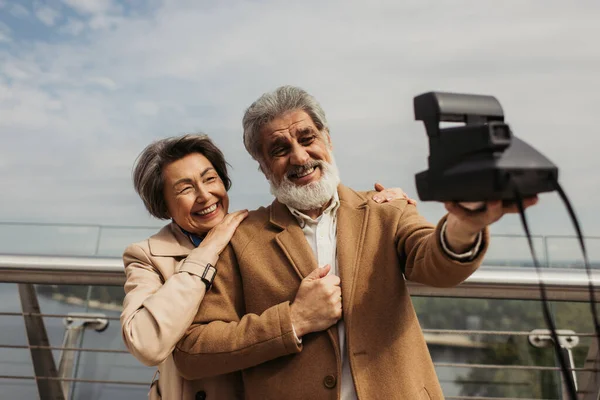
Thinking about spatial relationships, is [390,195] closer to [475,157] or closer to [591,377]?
[475,157]

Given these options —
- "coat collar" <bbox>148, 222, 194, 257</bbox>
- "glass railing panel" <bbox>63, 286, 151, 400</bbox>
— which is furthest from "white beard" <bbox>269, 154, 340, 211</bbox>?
"glass railing panel" <bbox>63, 286, 151, 400</bbox>

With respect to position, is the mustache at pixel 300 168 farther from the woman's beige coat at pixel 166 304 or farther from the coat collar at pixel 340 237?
the woman's beige coat at pixel 166 304

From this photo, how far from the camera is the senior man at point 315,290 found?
4.43ft

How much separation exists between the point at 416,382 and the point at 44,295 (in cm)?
169

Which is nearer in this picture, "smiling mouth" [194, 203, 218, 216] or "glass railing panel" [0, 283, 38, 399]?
"smiling mouth" [194, 203, 218, 216]

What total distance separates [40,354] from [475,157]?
2186mm

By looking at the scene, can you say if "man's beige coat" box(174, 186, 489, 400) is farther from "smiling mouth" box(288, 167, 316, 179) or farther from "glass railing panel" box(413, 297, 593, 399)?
"glass railing panel" box(413, 297, 593, 399)

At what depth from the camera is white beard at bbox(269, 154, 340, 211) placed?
158cm

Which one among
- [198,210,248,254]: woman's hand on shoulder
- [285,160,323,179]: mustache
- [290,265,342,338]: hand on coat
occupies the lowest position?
[290,265,342,338]: hand on coat

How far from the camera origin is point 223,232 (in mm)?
1604

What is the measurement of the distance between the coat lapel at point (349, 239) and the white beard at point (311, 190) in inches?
2.6

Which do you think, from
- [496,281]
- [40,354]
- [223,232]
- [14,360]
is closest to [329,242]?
[223,232]

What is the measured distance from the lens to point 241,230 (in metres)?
1.63

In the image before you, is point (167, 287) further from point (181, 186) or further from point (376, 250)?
point (376, 250)
